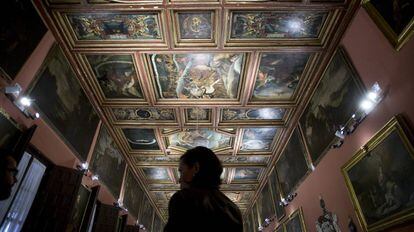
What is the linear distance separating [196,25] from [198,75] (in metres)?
2.05

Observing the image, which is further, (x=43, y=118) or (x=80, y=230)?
(x=80, y=230)

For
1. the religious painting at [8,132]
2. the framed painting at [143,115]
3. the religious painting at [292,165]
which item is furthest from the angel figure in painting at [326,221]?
the religious painting at [8,132]

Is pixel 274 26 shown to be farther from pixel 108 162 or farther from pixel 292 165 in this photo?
pixel 108 162

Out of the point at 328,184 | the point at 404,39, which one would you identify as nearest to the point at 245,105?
the point at 328,184

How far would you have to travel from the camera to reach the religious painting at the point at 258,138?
1216 cm

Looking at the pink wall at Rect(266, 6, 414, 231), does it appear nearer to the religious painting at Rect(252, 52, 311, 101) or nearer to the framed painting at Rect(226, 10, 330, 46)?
the framed painting at Rect(226, 10, 330, 46)

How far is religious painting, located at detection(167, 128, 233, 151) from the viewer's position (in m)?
12.4

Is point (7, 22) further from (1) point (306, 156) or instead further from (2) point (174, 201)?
(1) point (306, 156)

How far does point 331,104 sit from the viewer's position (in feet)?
25.1

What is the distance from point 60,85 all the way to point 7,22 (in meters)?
2.57

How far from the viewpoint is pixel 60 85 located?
748 cm

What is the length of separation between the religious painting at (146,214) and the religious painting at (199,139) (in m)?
6.83

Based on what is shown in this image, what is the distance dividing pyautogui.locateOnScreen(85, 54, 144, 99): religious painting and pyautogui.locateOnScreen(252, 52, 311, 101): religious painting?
432 centimetres

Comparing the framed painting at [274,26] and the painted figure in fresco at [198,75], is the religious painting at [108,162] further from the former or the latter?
the framed painting at [274,26]
